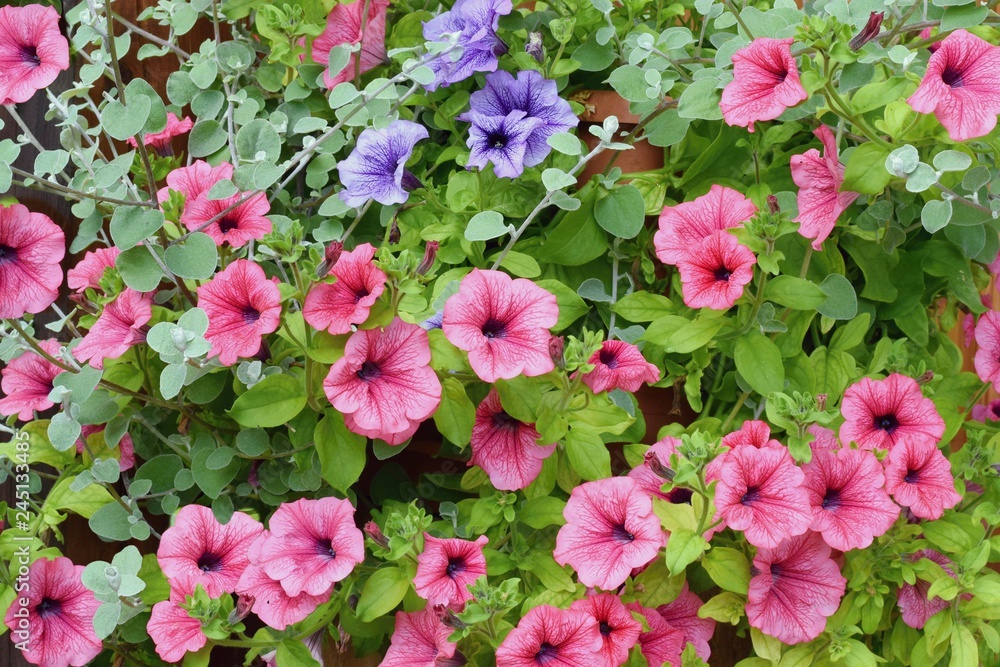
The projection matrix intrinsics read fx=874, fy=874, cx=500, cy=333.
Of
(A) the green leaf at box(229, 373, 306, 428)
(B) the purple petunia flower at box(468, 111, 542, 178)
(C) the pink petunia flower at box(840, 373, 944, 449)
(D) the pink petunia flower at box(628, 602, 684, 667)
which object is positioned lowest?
(D) the pink petunia flower at box(628, 602, 684, 667)

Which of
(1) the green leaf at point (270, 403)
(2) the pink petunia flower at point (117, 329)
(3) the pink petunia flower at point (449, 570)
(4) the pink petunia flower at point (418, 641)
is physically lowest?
(4) the pink petunia flower at point (418, 641)

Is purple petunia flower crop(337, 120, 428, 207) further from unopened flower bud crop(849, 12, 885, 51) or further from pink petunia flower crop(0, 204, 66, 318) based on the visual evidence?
unopened flower bud crop(849, 12, 885, 51)

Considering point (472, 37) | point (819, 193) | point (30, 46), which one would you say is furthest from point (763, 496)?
point (30, 46)

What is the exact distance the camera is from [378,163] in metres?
0.88

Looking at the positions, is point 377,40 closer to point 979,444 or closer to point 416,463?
point 416,463

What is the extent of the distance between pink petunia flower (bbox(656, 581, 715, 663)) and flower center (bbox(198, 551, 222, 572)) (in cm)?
41

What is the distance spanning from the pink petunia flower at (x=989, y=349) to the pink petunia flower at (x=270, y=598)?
718 mm

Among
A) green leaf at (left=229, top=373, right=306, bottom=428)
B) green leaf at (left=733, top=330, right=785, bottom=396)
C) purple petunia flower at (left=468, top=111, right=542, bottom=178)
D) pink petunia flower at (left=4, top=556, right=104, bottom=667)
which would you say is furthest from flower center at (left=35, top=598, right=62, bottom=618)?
green leaf at (left=733, top=330, right=785, bottom=396)

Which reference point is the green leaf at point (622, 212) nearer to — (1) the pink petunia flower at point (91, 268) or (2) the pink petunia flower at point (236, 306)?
(2) the pink petunia flower at point (236, 306)

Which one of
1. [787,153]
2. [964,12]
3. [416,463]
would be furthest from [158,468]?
[964,12]

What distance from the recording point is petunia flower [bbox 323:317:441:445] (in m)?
Result: 0.71

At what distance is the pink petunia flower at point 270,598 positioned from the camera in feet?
2.34

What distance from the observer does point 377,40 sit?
0.95m

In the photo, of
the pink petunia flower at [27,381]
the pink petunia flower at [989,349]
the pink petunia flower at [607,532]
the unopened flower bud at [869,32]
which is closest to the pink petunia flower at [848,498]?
the pink petunia flower at [607,532]
